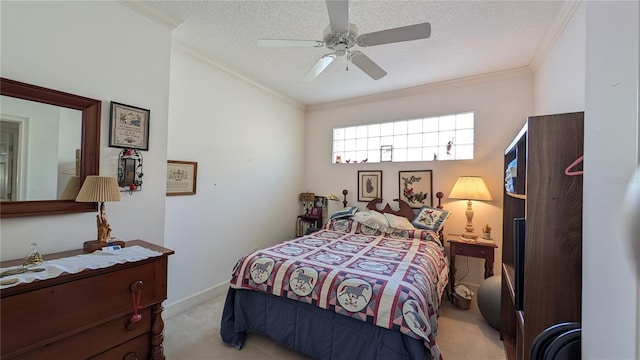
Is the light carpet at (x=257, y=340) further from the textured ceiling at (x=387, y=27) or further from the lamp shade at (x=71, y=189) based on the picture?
the textured ceiling at (x=387, y=27)

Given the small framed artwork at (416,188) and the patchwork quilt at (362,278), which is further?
the small framed artwork at (416,188)

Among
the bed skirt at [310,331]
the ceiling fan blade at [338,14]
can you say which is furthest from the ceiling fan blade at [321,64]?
the bed skirt at [310,331]

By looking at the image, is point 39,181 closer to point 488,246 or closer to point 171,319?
point 171,319

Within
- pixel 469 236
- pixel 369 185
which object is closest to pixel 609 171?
pixel 469 236

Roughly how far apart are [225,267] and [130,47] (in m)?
2.41

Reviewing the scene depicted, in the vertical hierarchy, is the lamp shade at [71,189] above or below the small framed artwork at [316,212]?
above

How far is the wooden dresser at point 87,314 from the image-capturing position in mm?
1080

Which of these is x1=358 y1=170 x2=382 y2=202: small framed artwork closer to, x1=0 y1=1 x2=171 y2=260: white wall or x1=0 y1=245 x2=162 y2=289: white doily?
x1=0 y1=1 x2=171 y2=260: white wall

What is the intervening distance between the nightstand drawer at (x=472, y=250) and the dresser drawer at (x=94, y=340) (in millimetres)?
2941

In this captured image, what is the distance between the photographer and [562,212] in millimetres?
1197

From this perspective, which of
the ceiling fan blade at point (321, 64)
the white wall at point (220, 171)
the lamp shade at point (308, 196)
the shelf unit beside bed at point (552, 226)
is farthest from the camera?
the lamp shade at point (308, 196)

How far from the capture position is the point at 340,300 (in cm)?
173

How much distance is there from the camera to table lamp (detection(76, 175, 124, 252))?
1543 mm

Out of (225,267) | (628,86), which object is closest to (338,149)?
(225,267)
